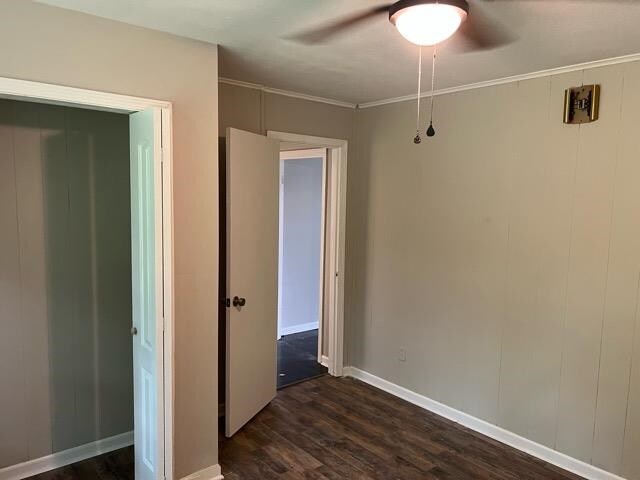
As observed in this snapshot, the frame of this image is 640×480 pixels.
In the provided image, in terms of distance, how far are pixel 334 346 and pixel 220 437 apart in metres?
1.40

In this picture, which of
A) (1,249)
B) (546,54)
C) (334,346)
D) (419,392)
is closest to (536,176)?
(546,54)

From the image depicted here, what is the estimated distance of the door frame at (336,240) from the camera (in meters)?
4.12

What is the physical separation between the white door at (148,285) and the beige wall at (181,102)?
17 centimetres

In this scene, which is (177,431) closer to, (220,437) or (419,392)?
(220,437)

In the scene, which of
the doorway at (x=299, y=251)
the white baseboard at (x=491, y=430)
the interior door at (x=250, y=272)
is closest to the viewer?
the white baseboard at (x=491, y=430)

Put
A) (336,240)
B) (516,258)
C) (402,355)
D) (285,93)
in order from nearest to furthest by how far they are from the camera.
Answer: (516,258), (285,93), (402,355), (336,240)

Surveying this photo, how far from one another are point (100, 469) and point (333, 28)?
2.79 metres

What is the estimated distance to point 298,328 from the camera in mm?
5695

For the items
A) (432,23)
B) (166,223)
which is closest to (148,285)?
(166,223)

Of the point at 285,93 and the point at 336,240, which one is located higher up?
the point at 285,93

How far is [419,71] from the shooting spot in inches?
110

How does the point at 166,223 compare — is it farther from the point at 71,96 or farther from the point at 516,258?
the point at 516,258

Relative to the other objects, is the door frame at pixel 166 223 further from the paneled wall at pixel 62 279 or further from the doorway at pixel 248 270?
the doorway at pixel 248 270

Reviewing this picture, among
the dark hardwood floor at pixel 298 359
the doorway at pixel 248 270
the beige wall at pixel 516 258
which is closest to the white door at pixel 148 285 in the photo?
the doorway at pixel 248 270
